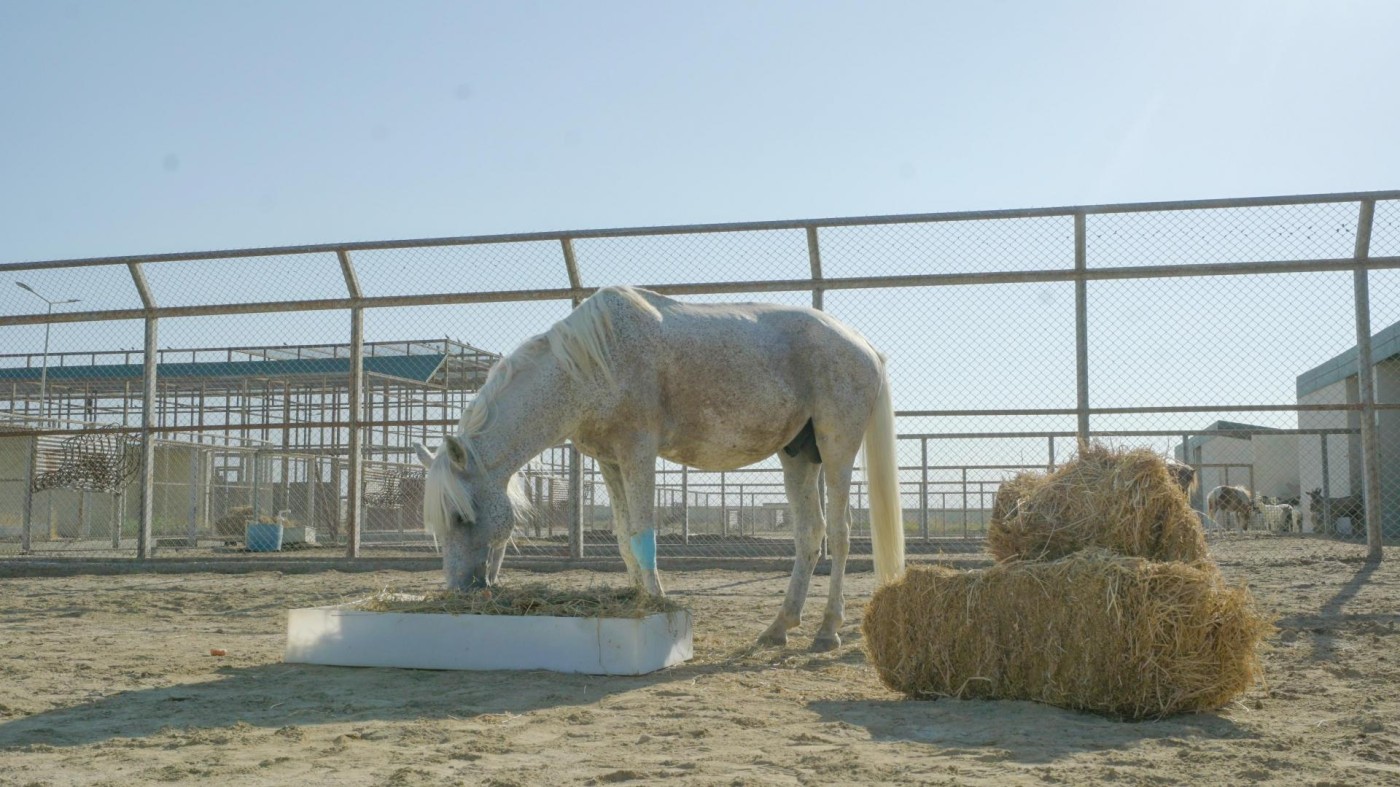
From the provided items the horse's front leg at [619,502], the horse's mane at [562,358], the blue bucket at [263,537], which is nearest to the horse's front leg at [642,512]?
the horse's front leg at [619,502]

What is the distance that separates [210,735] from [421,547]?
1103 centimetres

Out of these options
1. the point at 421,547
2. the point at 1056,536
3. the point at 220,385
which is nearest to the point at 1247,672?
the point at 1056,536

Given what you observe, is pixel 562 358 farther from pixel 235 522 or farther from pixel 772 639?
pixel 235 522

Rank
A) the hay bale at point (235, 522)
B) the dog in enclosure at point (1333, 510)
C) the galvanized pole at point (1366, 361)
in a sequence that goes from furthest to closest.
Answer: the hay bale at point (235, 522) → the dog in enclosure at point (1333, 510) → the galvanized pole at point (1366, 361)

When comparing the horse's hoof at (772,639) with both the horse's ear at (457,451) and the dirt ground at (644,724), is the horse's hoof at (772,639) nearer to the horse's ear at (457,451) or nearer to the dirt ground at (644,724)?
the dirt ground at (644,724)

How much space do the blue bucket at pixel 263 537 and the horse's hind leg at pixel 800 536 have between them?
36.7ft

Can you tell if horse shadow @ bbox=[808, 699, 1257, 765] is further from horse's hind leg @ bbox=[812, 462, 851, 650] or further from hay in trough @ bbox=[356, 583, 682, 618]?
horse's hind leg @ bbox=[812, 462, 851, 650]

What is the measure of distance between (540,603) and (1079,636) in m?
2.18

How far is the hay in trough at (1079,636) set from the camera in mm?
3789

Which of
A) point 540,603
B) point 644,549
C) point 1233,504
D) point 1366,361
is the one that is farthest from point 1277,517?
point 540,603

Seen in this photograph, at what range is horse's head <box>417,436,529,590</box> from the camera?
15.5ft

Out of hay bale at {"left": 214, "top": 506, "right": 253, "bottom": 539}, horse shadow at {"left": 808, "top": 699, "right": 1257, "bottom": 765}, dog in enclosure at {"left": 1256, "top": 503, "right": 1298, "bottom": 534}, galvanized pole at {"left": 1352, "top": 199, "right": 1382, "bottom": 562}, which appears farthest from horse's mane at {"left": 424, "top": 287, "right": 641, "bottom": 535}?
dog in enclosure at {"left": 1256, "top": 503, "right": 1298, "bottom": 534}

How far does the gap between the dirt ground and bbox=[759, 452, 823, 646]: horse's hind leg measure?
0.48ft

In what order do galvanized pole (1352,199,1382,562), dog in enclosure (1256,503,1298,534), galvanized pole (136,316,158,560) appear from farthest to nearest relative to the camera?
dog in enclosure (1256,503,1298,534), galvanized pole (136,316,158,560), galvanized pole (1352,199,1382,562)
